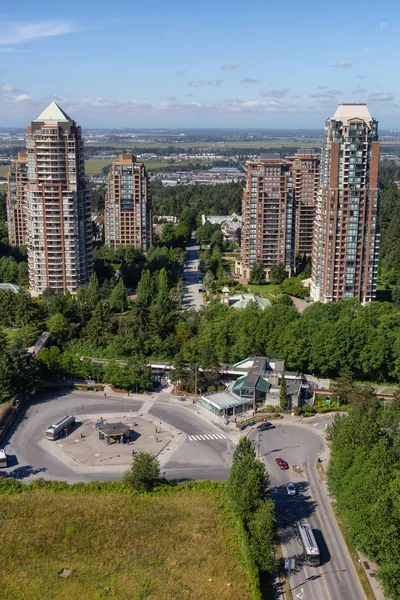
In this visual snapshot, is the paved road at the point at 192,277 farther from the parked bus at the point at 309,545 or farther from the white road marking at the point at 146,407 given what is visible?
the parked bus at the point at 309,545

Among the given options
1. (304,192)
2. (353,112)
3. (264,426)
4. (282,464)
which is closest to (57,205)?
(353,112)

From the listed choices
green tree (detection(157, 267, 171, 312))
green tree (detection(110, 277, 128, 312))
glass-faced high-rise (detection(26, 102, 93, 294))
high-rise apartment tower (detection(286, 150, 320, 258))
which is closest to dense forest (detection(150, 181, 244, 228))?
high-rise apartment tower (detection(286, 150, 320, 258))

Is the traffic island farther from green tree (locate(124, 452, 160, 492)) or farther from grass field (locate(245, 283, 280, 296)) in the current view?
grass field (locate(245, 283, 280, 296))

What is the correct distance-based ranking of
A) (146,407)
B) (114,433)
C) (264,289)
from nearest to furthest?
(114,433)
(146,407)
(264,289)

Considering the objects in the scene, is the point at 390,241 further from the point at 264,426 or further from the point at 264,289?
the point at 264,426

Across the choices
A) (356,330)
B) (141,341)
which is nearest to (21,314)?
(141,341)

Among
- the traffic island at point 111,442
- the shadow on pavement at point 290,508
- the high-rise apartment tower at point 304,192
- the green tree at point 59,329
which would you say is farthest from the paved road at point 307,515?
the high-rise apartment tower at point 304,192

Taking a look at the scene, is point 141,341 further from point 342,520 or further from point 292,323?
point 342,520
